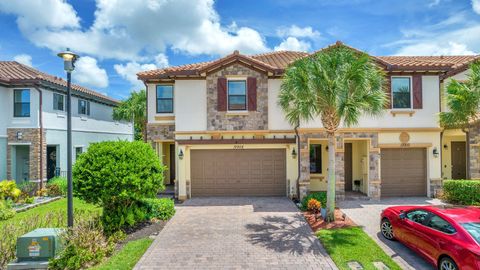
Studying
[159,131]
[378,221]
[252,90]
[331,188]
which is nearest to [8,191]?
[159,131]

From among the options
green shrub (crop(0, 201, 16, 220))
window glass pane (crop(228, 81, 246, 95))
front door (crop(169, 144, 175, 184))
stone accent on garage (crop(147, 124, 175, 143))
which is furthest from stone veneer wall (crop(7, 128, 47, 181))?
window glass pane (crop(228, 81, 246, 95))

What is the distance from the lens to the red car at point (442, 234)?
19.5ft

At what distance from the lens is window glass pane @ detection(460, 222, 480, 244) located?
20.0ft

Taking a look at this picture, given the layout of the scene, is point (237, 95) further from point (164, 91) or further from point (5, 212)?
point (5, 212)

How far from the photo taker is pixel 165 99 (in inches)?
627

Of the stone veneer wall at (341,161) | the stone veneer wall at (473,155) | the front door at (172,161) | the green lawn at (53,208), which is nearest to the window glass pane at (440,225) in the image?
the stone veneer wall at (341,161)

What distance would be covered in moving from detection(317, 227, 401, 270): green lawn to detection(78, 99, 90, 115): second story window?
812 inches

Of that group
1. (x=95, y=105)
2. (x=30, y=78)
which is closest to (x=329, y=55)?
(x=30, y=78)

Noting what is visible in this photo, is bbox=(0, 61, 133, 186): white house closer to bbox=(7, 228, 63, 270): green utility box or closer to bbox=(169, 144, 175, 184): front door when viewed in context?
bbox=(169, 144, 175, 184): front door

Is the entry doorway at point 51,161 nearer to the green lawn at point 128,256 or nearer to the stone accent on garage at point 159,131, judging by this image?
the stone accent on garage at point 159,131

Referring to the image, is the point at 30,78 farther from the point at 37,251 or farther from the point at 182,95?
the point at 37,251

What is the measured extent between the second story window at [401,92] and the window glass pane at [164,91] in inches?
502

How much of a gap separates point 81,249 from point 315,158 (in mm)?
12765

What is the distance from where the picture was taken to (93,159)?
9539mm
